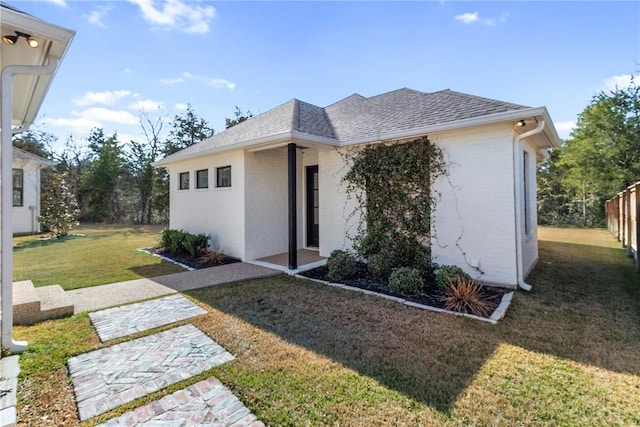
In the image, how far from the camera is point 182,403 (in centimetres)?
258

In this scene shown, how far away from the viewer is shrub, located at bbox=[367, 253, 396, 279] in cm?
642

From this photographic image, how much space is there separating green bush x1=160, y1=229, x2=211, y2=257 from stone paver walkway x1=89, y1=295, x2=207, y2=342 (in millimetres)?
3902

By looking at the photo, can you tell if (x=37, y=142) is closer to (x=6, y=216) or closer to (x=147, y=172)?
(x=147, y=172)

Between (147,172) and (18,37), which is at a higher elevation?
(147,172)

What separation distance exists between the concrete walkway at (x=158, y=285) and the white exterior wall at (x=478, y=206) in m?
4.07

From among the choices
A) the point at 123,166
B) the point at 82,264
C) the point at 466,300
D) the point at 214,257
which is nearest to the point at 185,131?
the point at 123,166

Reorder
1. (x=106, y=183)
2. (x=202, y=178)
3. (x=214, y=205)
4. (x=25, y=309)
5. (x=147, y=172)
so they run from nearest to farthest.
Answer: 1. (x=25, y=309)
2. (x=214, y=205)
3. (x=202, y=178)
4. (x=106, y=183)
5. (x=147, y=172)

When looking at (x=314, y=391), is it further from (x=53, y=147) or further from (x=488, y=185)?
(x=53, y=147)

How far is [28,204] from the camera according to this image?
581 inches

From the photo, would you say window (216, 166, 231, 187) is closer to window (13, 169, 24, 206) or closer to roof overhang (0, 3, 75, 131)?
roof overhang (0, 3, 75, 131)

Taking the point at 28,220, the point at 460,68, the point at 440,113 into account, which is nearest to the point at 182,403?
the point at 440,113

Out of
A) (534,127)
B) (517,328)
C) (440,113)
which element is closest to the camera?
(517,328)

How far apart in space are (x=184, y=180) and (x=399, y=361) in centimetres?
1028

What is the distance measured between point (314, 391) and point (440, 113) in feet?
20.5
